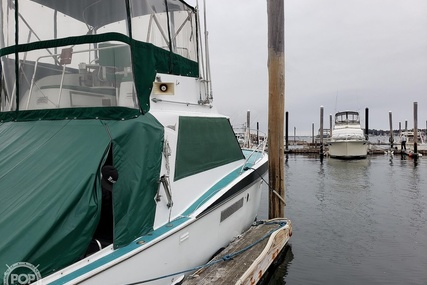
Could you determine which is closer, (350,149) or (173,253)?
(173,253)

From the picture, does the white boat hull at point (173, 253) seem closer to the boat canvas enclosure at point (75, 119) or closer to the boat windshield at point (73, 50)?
the boat canvas enclosure at point (75, 119)

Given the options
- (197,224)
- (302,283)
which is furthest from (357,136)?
(197,224)

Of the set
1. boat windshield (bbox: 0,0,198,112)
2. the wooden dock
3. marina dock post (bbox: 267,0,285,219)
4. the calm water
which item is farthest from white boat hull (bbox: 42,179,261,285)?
the calm water

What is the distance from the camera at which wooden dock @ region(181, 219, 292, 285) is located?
3932mm

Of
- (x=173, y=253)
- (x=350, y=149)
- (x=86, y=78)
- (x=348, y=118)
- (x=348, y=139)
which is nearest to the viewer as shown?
(x=173, y=253)

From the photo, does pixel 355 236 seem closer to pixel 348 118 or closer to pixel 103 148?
pixel 103 148

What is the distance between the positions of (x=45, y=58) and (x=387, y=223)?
928 centimetres

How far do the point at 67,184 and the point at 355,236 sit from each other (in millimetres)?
7426

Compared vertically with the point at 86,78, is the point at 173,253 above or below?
below

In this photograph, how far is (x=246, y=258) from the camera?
464 cm

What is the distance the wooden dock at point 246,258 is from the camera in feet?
12.9

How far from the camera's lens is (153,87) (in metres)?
4.03

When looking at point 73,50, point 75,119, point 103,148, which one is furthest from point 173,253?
point 73,50

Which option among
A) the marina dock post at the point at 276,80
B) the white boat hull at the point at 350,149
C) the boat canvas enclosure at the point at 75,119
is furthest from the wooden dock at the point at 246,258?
the white boat hull at the point at 350,149
